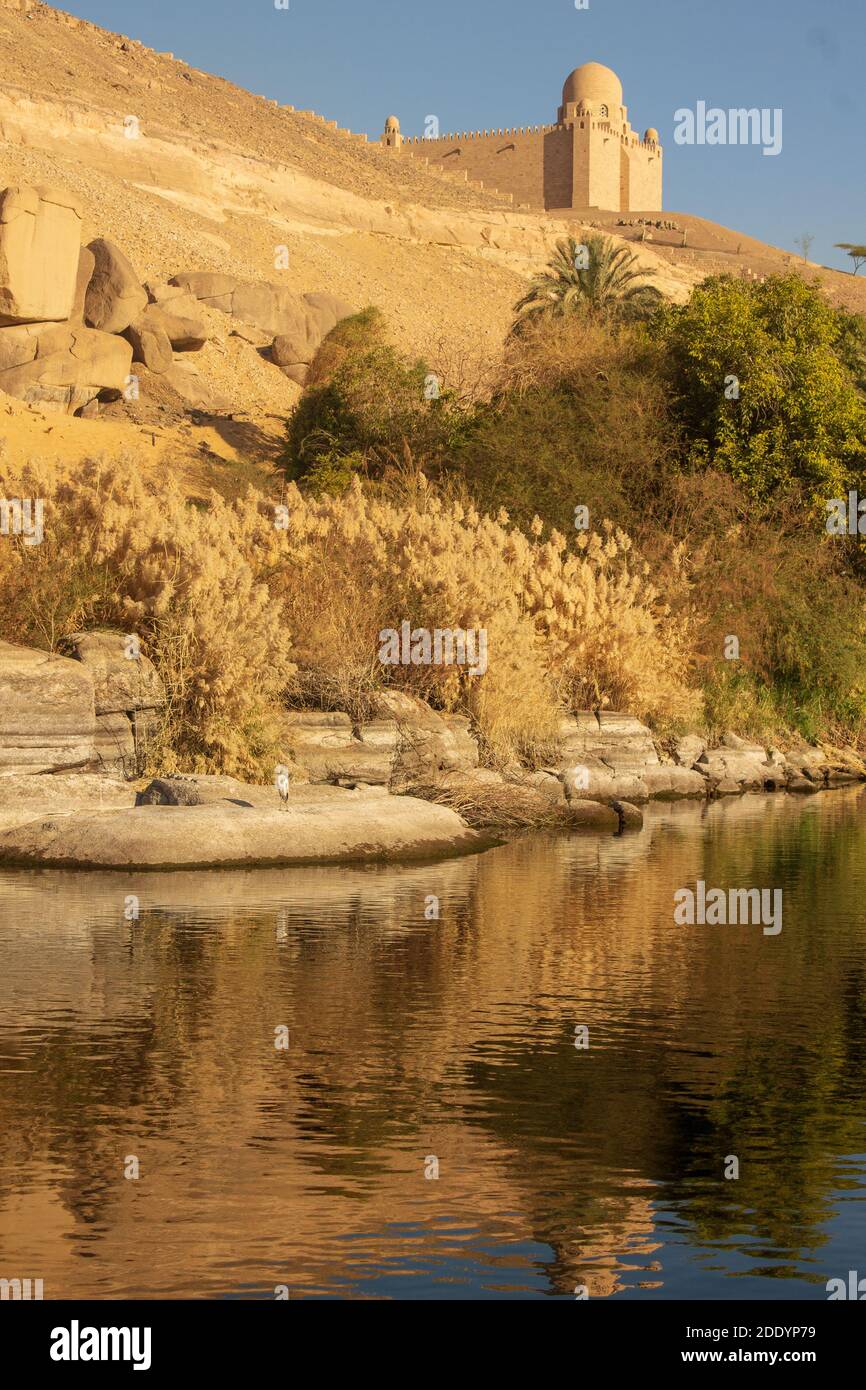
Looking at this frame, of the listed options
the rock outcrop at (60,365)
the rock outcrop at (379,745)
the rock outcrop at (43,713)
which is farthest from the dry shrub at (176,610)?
the rock outcrop at (60,365)

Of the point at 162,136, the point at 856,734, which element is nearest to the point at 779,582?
the point at 856,734

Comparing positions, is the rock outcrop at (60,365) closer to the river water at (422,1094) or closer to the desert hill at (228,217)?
the desert hill at (228,217)

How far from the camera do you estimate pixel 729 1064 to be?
8.31 meters

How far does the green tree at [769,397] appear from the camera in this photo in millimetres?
28688

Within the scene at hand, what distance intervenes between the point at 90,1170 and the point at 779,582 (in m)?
21.8

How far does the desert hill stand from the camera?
4609 centimetres

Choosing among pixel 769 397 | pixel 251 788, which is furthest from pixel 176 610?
pixel 769 397

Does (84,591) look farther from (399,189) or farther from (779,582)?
(399,189)

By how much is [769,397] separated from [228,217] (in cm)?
4759

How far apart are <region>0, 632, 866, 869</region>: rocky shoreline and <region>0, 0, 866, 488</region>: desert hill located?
19.7 m

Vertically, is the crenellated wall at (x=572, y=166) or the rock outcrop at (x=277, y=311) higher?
the crenellated wall at (x=572, y=166)

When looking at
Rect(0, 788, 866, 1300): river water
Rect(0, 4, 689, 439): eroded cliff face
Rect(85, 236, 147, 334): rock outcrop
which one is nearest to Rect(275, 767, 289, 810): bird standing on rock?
Rect(0, 788, 866, 1300): river water

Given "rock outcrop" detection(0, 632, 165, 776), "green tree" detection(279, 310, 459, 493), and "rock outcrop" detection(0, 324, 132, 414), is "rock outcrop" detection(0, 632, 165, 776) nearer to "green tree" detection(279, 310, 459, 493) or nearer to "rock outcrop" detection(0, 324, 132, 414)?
"green tree" detection(279, 310, 459, 493)

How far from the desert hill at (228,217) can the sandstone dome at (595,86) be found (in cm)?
3007
